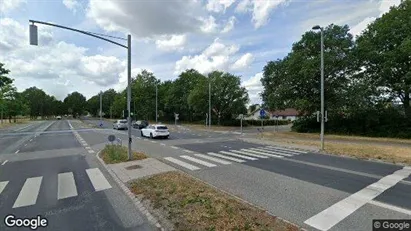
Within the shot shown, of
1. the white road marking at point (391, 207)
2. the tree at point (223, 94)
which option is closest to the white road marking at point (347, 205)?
the white road marking at point (391, 207)

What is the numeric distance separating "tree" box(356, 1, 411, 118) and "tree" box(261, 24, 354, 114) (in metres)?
1.81

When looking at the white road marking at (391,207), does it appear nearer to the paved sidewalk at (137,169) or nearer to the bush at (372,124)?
the paved sidewalk at (137,169)

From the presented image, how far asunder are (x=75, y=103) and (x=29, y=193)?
13507 centimetres

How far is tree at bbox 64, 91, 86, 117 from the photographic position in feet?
427

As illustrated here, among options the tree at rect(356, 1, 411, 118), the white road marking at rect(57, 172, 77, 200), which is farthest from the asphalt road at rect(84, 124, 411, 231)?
the tree at rect(356, 1, 411, 118)

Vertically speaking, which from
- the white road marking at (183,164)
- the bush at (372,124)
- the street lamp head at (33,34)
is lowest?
the white road marking at (183,164)

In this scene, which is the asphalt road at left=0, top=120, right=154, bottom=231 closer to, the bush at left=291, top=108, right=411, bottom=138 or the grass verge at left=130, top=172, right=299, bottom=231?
the grass verge at left=130, top=172, right=299, bottom=231

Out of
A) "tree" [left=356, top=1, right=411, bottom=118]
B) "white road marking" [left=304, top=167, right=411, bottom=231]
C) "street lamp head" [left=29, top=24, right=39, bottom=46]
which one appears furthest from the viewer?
"tree" [left=356, top=1, right=411, bottom=118]

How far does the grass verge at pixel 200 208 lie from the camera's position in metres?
5.20

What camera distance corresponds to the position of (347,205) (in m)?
6.49

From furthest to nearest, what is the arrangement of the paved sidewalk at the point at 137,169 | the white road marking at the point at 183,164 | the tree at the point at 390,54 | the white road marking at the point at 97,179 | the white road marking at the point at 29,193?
the tree at the point at 390,54, the white road marking at the point at 183,164, the paved sidewalk at the point at 137,169, the white road marking at the point at 97,179, the white road marking at the point at 29,193

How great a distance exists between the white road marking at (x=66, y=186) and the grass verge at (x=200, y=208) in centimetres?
170

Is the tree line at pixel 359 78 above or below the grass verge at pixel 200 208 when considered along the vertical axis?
above

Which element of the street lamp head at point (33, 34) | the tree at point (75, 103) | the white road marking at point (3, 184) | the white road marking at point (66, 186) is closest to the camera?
the white road marking at point (66, 186)
